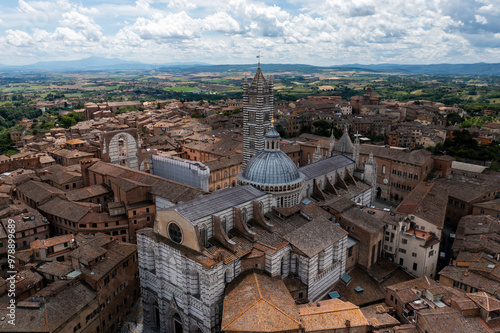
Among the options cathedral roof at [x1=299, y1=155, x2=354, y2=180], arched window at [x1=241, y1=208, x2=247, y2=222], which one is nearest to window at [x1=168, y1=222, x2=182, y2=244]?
arched window at [x1=241, y1=208, x2=247, y2=222]

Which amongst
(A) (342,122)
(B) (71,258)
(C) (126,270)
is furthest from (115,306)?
(A) (342,122)

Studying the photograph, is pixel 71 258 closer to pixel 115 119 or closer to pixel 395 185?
pixel 395 185

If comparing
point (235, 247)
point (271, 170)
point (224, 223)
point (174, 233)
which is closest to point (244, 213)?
point (224, 223)

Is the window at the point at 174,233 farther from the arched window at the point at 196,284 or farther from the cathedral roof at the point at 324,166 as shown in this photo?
the cathedral roof at the point at 324,166

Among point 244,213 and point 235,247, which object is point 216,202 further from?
point 235,247

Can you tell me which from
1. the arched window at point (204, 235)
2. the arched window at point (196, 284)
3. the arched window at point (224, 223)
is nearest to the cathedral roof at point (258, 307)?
the arched window at point (196, 284)
